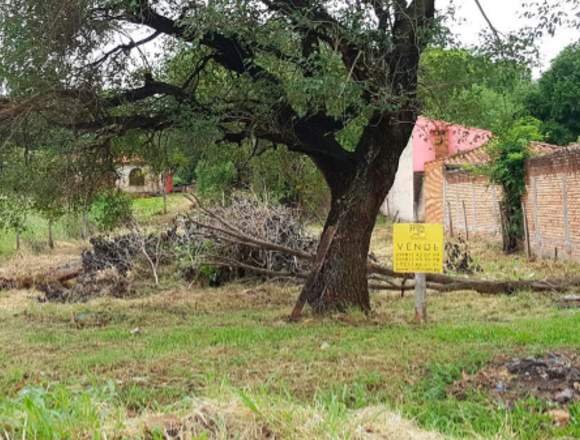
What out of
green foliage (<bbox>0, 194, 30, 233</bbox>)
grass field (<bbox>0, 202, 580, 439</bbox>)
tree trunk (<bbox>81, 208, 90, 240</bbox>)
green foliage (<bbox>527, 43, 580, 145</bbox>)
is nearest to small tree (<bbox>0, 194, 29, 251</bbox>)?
green foliage (<bbox>0, 194, 30, 233</bbox>)

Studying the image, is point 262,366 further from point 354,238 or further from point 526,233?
point 526,233

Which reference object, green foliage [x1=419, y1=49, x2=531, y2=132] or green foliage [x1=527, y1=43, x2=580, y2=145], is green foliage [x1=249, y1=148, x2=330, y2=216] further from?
green foliage [x1=527, y1=43, x2=580, y2=145]

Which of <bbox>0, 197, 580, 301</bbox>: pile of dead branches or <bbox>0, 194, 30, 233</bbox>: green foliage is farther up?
<bbox>0, 194, 30, 233</bbox>: green foliage

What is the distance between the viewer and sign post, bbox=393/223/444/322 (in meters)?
8.42

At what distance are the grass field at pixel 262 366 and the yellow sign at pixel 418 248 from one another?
2.59ft

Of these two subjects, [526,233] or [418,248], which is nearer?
[418,248]

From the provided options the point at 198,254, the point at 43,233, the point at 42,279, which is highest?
the point at 43,233

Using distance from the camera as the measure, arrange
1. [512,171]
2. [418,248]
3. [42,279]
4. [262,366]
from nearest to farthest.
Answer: [262,366]
[418,248]
[42,279]
[512,171]

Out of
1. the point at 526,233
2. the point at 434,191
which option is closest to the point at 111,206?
the point at 526,233

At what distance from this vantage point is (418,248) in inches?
333

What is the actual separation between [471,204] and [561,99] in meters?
15.3

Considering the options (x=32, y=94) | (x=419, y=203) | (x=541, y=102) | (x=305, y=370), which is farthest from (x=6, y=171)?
(x=541, y=102)

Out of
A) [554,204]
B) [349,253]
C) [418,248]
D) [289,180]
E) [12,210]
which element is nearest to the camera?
[418,248]

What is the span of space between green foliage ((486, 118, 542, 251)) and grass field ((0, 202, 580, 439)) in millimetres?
7543
